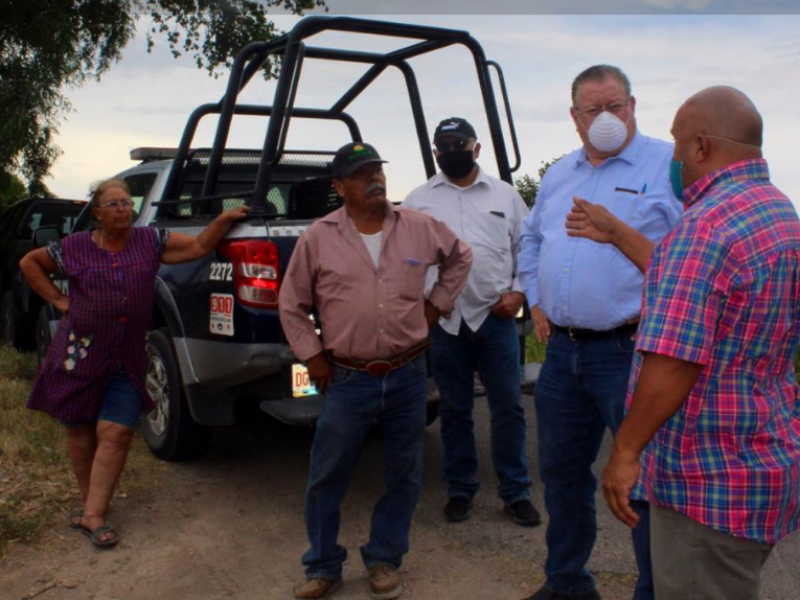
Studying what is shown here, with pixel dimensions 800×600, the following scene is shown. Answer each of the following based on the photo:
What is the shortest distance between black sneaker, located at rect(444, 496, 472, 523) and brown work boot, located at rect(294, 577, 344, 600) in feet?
3.22

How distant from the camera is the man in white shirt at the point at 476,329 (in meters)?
4.72

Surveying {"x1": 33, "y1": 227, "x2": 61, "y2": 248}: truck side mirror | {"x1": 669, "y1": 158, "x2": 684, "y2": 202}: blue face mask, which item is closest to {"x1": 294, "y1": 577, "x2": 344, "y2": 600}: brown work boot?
{"x1": 669, "y1": 158, "x2": 684, "y2": 202}: blue face mask

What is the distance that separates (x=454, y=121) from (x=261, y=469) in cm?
239

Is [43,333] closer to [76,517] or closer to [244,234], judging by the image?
[76,517]

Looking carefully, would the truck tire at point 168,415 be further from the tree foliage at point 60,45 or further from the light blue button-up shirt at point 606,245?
the tree foliage at point 60,45

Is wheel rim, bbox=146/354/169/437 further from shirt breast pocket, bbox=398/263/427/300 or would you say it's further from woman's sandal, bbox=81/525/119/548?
shirt breast pocket, bbox=398/263/427/300

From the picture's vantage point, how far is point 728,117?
2.26 metres

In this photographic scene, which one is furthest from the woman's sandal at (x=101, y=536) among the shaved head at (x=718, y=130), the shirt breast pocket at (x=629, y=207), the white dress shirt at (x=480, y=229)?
the shaved head at (x=718, y=130)

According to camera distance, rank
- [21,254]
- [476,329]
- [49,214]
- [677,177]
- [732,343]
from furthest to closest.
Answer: [49,214] → [21,254] → [476,329] → [677,177] → [732,343]

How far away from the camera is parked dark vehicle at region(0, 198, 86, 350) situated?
8.67 m

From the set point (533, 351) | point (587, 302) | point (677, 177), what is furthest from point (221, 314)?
point (533, 351)

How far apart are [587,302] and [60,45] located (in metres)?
11.9

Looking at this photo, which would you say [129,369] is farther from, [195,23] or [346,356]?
[195,23]

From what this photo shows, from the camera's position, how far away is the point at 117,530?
4738 millimetres
